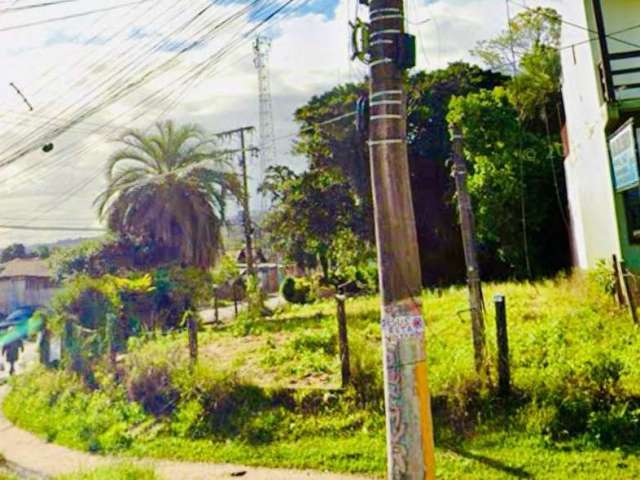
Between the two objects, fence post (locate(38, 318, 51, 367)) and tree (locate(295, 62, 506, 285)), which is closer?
fence post (locate(38, 318, 51, 367))

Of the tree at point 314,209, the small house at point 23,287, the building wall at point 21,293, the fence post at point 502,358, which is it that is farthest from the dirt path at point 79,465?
the building wall at point 21,293

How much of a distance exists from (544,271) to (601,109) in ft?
32.1

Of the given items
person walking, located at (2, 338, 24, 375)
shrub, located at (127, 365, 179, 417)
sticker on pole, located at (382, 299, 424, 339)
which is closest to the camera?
sticker on pole, located at (382, 299, 424, 339)

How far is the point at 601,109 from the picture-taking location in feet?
34.9

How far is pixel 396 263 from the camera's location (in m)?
3.93

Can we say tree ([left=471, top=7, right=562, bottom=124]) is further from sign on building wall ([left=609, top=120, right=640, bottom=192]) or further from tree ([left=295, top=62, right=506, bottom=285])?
sign on building wall ([left=609, top=120, right=640, bottom=192])

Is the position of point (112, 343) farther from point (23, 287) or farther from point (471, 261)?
point (23, 287)

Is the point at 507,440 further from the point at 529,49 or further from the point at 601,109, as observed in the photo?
the point at 529,49

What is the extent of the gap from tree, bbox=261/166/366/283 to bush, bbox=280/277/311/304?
2.13m

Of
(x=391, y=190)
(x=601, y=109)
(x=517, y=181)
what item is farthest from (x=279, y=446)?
(x=517, y=181)

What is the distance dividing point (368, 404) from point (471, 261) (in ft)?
7.95

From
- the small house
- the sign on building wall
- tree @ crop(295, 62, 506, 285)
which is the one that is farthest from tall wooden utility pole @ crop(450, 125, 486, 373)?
the small house

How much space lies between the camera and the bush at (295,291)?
88.3 feet

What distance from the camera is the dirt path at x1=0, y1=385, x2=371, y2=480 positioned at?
20.9ft
